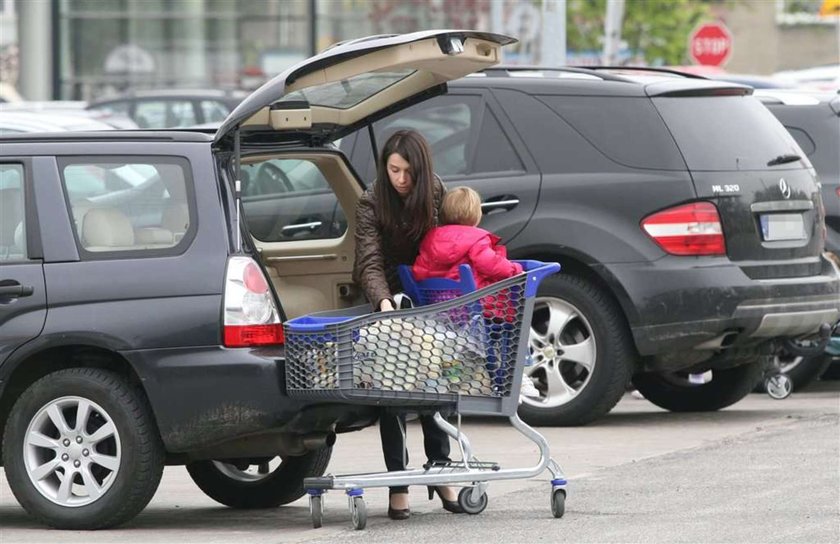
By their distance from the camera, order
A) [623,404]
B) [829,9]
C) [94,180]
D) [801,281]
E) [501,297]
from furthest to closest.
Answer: [829,9] < [623,404] < [801,281] < [94,180] < [501,297]

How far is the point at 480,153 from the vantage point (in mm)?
10938

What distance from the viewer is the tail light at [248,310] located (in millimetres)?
7379

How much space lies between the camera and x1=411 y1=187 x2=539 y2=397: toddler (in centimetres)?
759

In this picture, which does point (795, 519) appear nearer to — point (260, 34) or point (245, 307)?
point (245, 307)

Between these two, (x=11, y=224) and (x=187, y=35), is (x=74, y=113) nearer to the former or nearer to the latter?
(x=11, y=224)

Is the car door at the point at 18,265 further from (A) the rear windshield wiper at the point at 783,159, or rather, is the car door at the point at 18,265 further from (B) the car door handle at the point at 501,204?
(A) the rear windshield wiper at the point at 783,159

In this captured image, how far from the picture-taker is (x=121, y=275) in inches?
295

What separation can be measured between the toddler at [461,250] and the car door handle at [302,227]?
150cm

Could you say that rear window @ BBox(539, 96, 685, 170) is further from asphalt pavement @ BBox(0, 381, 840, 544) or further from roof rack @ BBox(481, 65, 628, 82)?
asphalt pavement @ BBox(0, 381, 840, 544)

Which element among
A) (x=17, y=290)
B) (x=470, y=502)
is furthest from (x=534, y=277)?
(x=17, y=290)

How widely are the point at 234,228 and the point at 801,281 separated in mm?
4281

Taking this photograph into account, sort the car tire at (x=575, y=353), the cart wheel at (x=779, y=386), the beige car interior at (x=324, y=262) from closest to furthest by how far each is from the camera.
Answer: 1. the beige car interior at (x=324, y=262)
2. the car tire at (x=575, y=353)
3. the cart wheel at (x=779, y=386)

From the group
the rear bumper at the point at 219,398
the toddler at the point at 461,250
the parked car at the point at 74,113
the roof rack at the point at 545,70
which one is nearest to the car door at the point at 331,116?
the toddler at the point at 461,250

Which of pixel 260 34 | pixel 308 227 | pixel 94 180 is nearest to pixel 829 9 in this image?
pixel 260 34
